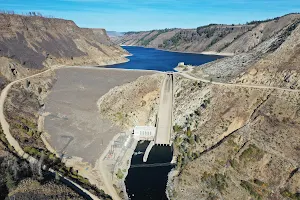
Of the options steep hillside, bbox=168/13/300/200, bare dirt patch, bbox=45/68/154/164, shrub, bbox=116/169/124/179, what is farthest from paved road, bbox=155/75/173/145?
shrub, bbox=116/169/124/179

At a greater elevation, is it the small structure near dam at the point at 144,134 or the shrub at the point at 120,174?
the small structure near dam at the point at 144,134

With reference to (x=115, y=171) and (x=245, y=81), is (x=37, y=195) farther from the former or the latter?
(x=245, y=81)

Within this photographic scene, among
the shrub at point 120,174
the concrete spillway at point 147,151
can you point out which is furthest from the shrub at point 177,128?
the shrub at point 120,174

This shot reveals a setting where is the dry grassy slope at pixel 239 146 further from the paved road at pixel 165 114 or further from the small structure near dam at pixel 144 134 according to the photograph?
the small structure near dam at pixel 144 134

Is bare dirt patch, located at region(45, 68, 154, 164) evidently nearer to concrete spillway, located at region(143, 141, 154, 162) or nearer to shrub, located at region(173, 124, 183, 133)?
concrete spillway, located at region(143, 141, 154, 162)

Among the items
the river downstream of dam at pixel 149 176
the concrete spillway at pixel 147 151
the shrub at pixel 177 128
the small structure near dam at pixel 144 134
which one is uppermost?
the shrub at pixel 177 128

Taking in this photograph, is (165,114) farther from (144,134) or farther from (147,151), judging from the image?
(147,151)

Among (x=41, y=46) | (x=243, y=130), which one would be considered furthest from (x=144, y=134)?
(x=41, y=46)

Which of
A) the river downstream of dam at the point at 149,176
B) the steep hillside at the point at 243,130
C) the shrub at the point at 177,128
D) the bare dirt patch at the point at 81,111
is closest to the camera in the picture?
the river downstream of dam at the point at 149,176
